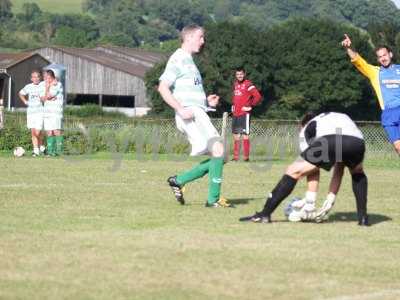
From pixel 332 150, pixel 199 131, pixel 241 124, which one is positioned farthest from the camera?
pixel 241 124

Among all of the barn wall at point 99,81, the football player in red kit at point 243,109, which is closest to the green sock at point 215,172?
the football player in red kit at point 243,109

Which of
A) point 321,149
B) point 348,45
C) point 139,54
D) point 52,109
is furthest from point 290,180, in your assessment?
point 139,54

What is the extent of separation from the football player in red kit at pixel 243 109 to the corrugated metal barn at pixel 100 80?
311 ft

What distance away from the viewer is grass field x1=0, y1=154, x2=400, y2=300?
7.66m

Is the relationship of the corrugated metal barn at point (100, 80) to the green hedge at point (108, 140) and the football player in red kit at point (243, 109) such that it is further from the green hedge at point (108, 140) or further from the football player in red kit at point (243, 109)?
the football player in red kit at point (243, 109)

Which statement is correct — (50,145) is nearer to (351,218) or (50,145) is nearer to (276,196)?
(351,218)

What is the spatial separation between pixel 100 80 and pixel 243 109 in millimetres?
101807

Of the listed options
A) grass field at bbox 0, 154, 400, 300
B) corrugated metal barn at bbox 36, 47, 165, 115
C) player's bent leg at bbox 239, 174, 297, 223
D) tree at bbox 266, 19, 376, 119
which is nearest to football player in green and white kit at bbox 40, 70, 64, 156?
grass field at bbox 0, 154, 400, 300

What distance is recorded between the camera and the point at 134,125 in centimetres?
3419

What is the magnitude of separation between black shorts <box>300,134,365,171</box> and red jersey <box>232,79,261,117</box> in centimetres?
1421

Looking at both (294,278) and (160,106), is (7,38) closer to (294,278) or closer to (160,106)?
(160,106)

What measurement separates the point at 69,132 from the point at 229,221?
19628 millimetres

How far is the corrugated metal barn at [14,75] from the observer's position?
110 meters

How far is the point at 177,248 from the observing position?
9508mm
